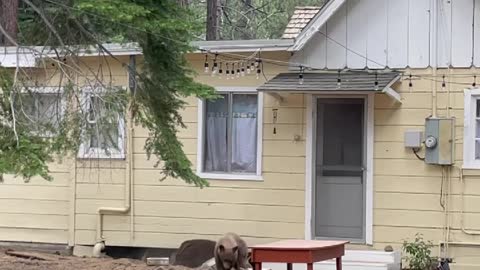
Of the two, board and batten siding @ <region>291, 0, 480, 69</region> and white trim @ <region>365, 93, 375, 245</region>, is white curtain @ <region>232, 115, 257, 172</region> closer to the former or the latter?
board and batten siding @ <region>291, 0, 480, 69</region>

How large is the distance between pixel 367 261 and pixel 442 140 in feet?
5.81

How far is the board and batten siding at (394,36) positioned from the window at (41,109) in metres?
3.37

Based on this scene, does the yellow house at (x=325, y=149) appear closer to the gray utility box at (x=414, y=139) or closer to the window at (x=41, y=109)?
the gray utility box at (x=414, y=139)

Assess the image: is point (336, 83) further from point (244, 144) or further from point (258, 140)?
point (244, 144)

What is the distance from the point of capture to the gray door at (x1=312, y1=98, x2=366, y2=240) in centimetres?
1154

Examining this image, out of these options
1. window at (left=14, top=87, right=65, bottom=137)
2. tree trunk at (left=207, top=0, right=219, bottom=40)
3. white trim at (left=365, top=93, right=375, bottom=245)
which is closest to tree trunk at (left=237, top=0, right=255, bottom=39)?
tree trunk at (left=207, top=0, right=219, bottom=40)

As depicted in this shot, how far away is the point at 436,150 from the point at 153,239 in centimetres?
416

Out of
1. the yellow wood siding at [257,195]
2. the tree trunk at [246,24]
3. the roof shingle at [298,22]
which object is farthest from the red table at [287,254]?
the tree trunk at [246,24]

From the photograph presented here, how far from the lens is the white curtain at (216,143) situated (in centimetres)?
1211

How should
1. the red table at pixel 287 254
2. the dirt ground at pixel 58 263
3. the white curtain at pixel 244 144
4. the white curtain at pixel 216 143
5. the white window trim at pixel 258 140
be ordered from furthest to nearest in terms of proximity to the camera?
the white curtain at pixel 216 143
the white curtain at pixel 244 144
the white window trim at pixel 258 140
the dirt ground at pixel 58 263
the red table at pixel 287 254

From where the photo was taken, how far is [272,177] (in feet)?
38.8

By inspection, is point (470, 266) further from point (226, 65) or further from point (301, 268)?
point (226, 65)

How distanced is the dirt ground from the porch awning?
2753mm

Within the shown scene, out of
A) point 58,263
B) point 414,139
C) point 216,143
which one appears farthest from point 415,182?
point 58,263
